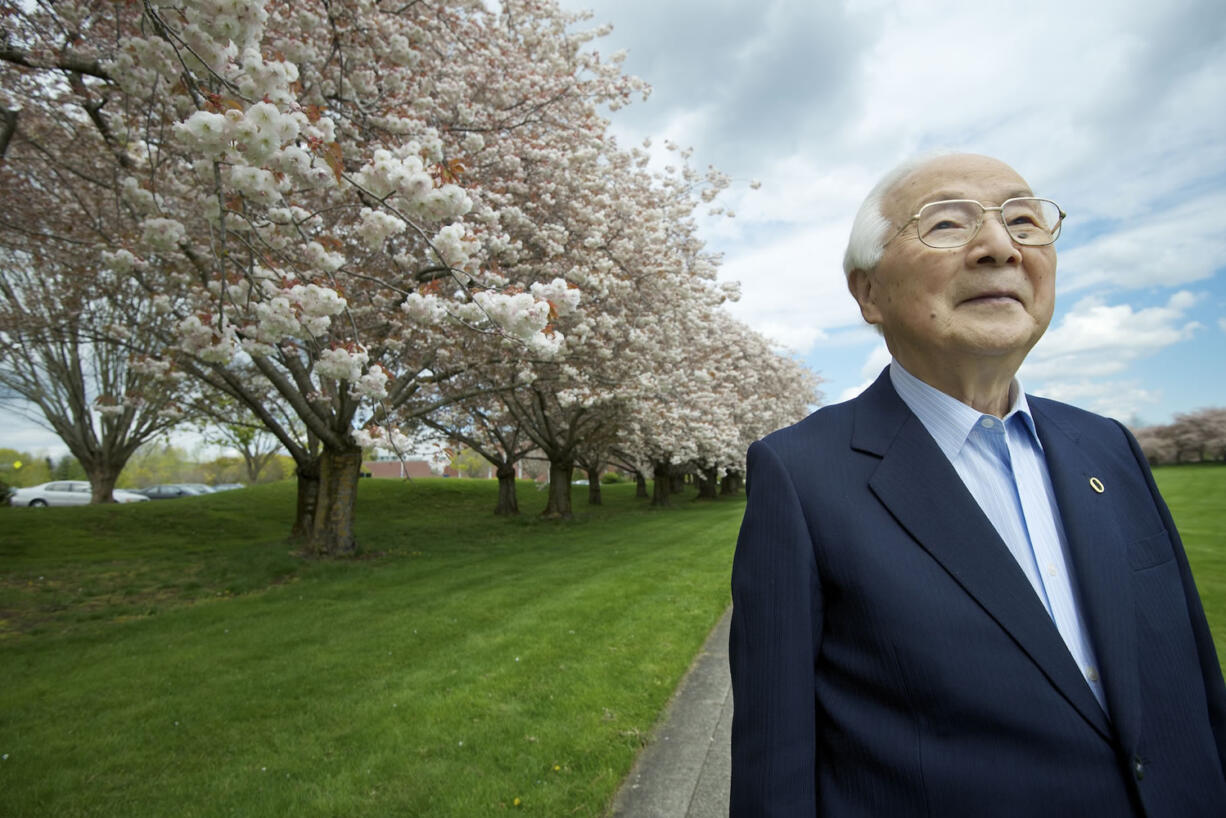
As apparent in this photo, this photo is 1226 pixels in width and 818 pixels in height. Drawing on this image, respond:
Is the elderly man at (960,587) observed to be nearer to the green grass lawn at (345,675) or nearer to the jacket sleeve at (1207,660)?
the jacket sleeve at (1207,660)

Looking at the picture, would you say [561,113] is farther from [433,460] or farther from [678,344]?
[433,460]

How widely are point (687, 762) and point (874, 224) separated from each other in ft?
12.5

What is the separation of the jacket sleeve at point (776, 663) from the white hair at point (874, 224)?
653 millimetres

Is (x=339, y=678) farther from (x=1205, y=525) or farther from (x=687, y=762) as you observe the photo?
(x=1205, y=525)

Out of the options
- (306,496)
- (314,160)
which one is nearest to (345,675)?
(314,160)

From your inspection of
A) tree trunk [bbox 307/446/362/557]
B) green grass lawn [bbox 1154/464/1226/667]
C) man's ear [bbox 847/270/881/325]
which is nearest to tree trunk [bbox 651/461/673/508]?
green grass lawn [bbox 1154/464/1226/667]

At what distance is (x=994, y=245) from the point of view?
1474 mm

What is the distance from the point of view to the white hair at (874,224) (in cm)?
163

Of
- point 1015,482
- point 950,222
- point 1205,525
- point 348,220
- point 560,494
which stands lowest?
point 1205,525

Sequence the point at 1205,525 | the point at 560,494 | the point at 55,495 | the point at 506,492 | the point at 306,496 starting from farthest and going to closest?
1. the point at 55,495
2. the point at 506,492
3. the point at 560,494
4. the point at 1205,525
5. the point at 306,496

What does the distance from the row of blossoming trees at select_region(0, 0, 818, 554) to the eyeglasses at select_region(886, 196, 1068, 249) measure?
123 inches

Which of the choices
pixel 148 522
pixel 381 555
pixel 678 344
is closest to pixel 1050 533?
pixel 381 555

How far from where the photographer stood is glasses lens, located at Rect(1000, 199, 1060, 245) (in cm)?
153

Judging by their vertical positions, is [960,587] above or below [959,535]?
below
